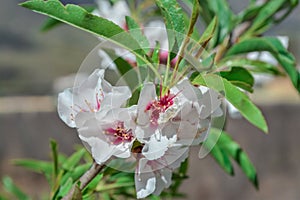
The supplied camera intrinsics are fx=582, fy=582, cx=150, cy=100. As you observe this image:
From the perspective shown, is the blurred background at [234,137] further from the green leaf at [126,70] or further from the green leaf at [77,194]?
the green leaf at [77,194]

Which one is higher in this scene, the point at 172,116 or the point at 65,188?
the point at 172,116

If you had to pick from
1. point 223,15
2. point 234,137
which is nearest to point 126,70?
point 223,15

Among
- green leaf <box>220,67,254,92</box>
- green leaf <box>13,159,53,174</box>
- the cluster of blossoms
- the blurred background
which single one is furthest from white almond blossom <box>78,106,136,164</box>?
the blurred background

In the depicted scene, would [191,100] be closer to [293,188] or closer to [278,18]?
[278,18]

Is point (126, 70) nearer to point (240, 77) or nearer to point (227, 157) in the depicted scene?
point (240, 77)

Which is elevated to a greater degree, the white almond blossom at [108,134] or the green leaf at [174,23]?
the green leaf at [174,23]

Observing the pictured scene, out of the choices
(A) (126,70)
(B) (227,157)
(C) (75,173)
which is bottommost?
(B) (227,157)

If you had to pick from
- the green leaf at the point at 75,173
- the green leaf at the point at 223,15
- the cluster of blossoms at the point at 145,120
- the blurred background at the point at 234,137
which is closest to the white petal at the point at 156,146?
the cluster of blossoms at the point at 145,120
